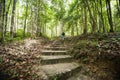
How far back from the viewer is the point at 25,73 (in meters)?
3.34

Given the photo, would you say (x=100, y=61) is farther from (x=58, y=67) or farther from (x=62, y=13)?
(x=62, y=13)

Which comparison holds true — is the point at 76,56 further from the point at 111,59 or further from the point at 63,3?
the point at 63,3

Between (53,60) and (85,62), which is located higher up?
(53,60)

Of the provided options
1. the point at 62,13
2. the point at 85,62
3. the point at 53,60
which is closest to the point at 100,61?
the point at 85,62

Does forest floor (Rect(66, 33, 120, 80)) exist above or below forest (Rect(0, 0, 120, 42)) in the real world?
below

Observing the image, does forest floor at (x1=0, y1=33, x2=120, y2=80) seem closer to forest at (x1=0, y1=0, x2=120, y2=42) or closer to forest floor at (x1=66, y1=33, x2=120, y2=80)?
forest floor at (x1=66, y1=33, x2=120, y2=80)

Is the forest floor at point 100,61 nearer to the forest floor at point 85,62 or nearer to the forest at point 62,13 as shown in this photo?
the forest floor at point 85,62

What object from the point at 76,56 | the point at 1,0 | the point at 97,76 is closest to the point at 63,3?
the point at 1,0

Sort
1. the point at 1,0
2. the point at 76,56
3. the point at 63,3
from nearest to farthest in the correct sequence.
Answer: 1. the point at 76,56
2. the point at 1,0
3. the point at 63,3

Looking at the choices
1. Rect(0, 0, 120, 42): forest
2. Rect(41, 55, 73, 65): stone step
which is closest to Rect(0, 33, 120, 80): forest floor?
Rect(41, 55, 73, 65): stone step

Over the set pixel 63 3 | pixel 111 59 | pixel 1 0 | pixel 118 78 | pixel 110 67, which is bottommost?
pixel 118 78

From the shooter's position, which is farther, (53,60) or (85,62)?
(85,62)

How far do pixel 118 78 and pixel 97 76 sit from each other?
0.85 metres

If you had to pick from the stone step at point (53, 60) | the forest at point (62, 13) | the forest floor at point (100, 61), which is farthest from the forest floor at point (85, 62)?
the forest at point (62, 13)
